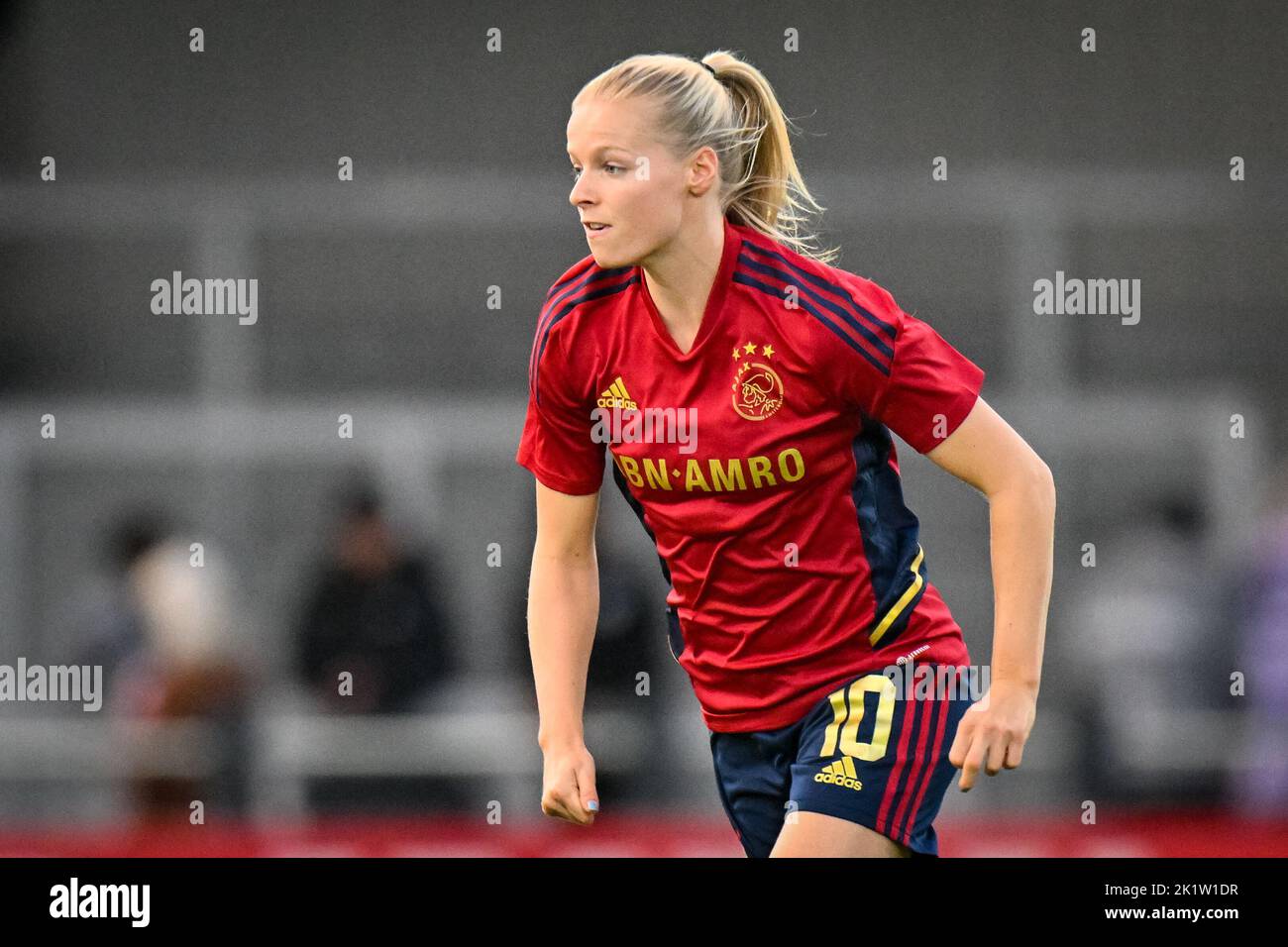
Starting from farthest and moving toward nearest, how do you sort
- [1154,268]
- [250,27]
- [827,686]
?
[250,27] < [1154,268] < [827,686]

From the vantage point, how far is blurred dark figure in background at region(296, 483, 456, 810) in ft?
23.2

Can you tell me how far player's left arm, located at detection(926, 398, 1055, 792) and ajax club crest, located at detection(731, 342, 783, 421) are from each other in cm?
27

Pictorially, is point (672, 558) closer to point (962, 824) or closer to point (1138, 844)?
point (1138, 844)

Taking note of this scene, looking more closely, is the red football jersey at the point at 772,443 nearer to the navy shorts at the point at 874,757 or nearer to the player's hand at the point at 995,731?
the navy shorts at the point at 874,757

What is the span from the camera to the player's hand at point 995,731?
257 cm

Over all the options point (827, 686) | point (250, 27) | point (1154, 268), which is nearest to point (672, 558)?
point (827, 686)

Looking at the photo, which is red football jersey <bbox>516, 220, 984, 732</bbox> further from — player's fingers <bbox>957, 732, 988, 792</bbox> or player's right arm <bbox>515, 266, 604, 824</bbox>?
player's fingers <bbox>957, 732, 988, 792</bbox>

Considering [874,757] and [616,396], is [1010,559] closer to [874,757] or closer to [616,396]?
[874,757]

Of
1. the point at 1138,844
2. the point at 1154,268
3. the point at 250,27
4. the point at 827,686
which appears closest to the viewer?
the point at 827,686

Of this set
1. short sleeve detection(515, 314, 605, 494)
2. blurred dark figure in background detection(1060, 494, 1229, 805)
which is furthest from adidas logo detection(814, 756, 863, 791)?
blurred dark figure in background detection(1060, 494, 1229, 805)

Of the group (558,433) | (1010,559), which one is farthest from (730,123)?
(1010,559)

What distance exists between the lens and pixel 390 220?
10516 mm

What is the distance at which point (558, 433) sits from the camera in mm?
2893

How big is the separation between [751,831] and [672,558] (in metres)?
0.50
